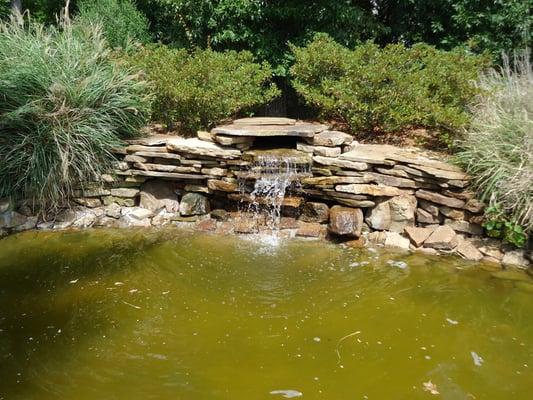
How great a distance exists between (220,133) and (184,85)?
2.86ft

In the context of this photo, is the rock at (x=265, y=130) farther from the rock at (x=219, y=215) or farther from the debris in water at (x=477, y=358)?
the debris in water at (x=477, y=358)

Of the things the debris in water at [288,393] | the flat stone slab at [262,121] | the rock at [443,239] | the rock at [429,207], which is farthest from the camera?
the flat stone slab at [262,121]

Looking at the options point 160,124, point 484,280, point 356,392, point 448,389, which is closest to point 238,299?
point 356,392

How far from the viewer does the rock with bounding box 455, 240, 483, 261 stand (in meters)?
4.60

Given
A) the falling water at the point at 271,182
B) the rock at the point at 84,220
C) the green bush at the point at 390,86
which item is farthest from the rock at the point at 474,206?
the rock at the point at 84,220

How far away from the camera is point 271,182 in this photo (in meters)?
5.34

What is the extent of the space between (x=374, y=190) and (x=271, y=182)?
1.14 metres

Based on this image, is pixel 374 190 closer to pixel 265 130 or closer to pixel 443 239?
pixel 443 239

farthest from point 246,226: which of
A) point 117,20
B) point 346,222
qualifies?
point 117,20

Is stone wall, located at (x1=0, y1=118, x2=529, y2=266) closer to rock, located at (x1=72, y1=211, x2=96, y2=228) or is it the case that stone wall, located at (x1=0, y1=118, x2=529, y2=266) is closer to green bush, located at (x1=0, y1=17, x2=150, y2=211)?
rock, located at (x1=72, y1=211, x2=96, y2=228)

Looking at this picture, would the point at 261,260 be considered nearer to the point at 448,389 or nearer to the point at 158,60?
the point at 448,389

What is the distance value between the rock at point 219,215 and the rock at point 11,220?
2.12 meters

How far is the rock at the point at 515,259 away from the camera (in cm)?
446

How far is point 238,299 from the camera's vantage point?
3803mm
